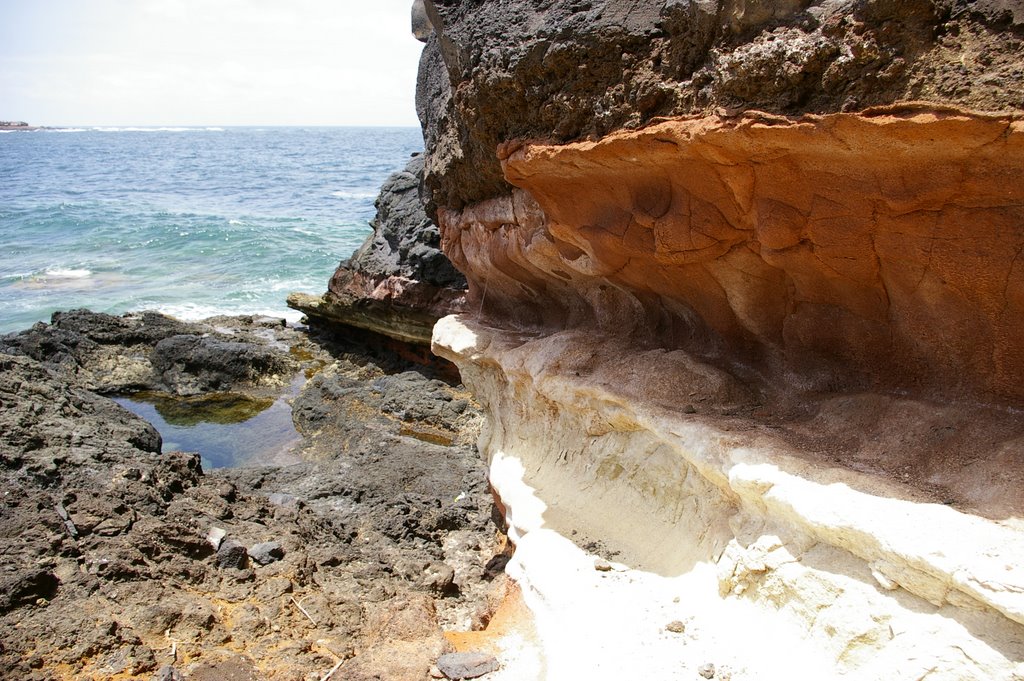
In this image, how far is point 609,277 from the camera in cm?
455

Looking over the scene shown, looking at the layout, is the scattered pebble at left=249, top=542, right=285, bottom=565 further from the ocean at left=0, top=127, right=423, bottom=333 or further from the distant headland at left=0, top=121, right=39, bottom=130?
the distant headland at left=0, top=121, right=39, bottom=130

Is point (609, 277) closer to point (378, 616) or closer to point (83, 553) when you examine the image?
point (378, 616)

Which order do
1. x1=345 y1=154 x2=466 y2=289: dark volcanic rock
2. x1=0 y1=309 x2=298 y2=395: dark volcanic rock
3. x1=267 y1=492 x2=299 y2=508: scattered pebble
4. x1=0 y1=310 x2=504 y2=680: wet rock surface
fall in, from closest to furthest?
x1=0 y1=310 x2=504 y2=680: wet rock surface → x1=267 y1=492 x2=299 y2=508: scattered pebble → x1=345 y1=154 x2=466 y2=289: dark volcanic rock → x1=0 y1=309 x2=298 y2=395: dark volcanic rock

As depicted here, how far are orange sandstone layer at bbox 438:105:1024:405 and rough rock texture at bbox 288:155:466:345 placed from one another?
16.9ft

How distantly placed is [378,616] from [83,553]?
1.90m

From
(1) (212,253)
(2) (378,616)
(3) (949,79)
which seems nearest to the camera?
(3) (949,79)

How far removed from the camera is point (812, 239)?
3150 mm

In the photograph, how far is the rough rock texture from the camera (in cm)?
983

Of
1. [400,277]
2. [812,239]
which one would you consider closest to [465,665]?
[812,239]

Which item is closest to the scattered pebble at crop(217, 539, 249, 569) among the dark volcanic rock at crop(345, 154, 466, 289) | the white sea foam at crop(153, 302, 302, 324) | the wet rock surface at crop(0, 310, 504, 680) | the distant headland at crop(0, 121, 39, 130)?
the wet rock surface at crop(0, 310, 504, 680)

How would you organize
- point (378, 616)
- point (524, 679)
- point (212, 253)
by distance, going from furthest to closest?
point (212, 253) < point (378, 616) < point (524, 679)

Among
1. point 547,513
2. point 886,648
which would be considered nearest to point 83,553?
point 547,513

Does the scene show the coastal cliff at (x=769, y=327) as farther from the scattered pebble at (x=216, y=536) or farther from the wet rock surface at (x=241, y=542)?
the scattered pebble at (x=216, y=536)

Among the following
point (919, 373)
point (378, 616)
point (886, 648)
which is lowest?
point (378, 616)
